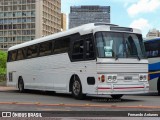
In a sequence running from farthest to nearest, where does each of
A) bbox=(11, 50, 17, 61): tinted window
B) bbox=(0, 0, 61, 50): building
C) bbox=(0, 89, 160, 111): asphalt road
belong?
1. bbox=(0, 0, 61, 50): building
2. bbox=(11, 50, 17, 61): tinted window
3. bbox=(0, 89, 160, 111): asphalt road

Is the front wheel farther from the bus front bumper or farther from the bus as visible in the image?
the bus front bumper

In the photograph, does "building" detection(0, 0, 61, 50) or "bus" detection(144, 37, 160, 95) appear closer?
"bus" detection(144, 37, 160, 95)

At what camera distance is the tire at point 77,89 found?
56.0 feet

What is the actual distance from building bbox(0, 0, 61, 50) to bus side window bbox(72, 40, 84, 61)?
521ft

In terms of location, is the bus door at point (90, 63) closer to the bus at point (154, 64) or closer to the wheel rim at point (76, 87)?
the wheel rim at point (76, 87)

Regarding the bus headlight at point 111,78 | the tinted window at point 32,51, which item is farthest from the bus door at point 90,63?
the tinted window at point 32,51

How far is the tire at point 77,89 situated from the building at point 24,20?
15892 cm

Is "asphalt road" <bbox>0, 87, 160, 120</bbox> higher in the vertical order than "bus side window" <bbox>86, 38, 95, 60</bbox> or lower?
lower

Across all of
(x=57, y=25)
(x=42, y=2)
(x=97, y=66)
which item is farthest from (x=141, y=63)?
(x=57, y=25)

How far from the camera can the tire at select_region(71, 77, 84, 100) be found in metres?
17.1

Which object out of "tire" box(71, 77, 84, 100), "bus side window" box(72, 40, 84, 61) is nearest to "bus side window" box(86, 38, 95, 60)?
"bus side window" box(72, 40, 84, 61)

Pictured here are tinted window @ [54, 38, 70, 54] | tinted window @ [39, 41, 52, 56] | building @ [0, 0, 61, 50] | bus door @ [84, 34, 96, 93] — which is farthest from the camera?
building @ [0, 0, 61, 50]

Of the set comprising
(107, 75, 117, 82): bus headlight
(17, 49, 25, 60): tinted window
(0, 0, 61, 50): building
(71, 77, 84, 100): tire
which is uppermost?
(0, 0, 61, 50): building

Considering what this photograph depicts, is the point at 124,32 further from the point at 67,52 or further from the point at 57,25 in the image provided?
the point at 57,25
